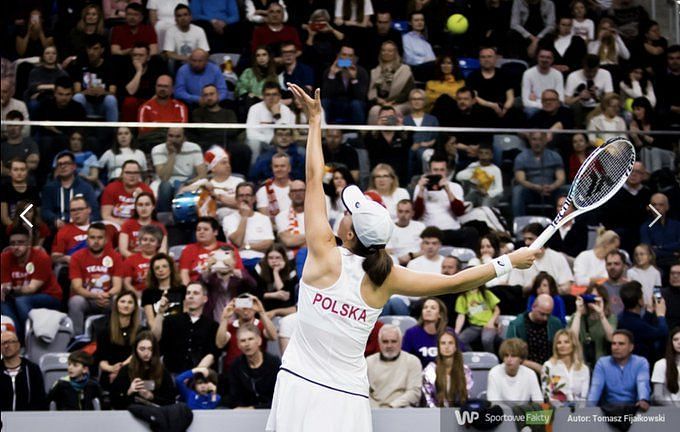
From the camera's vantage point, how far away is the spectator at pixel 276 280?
12250mm

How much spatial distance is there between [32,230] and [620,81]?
8.01m

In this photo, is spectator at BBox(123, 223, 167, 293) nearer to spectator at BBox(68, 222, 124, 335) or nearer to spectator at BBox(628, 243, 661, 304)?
spectator at BBox(68, 222, 124, 335)

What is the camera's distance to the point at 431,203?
42.7ft

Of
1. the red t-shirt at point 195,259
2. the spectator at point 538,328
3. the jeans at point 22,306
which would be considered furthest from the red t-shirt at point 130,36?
the spectator at point 538,328

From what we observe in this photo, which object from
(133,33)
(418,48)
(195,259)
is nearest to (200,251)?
(195,259)

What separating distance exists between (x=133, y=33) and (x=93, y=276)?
479 cm

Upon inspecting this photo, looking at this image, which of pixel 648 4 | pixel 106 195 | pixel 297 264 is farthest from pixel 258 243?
pixel 648 4

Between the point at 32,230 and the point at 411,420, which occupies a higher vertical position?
the point at 32,230

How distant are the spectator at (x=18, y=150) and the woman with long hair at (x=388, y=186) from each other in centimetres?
328

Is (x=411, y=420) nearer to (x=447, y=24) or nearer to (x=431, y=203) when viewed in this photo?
(x=431, y=203)

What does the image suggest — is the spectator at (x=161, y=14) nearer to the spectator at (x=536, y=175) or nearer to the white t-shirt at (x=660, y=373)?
the spectator at (x=536, y=175)

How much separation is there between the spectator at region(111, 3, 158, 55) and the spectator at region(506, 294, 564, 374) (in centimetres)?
636

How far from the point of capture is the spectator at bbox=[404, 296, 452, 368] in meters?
11.6

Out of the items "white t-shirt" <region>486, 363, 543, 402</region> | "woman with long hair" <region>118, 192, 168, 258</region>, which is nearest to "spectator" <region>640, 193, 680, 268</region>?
"white t-shirt" <region>486, 363, 543, 402</region>
